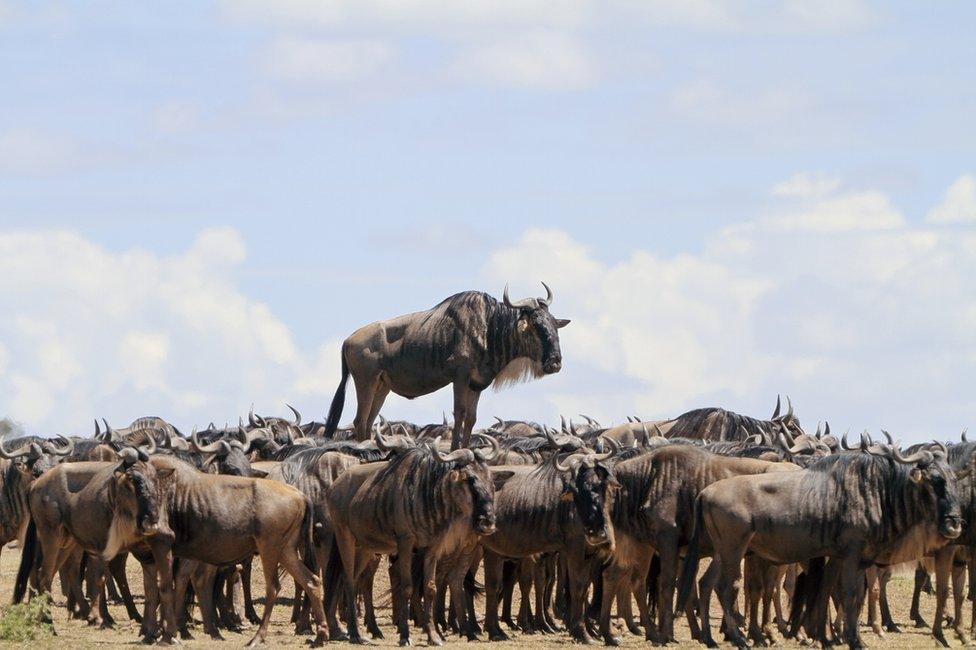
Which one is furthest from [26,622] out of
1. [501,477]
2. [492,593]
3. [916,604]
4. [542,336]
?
[916,604]

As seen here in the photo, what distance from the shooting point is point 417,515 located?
19328mm

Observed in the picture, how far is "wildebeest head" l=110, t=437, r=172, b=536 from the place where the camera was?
1809 centimetres

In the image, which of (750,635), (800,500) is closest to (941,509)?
(800,500)

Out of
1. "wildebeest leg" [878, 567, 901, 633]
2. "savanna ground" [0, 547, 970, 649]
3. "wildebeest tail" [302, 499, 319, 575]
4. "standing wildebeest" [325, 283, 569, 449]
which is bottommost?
"savanna ground" [0, 547, 970, 649]

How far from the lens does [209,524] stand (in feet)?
60.8

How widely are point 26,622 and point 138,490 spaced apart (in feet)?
6.35

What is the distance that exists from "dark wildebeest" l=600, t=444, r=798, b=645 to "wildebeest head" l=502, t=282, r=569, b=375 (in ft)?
12.3

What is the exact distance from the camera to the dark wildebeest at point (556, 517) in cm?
1947


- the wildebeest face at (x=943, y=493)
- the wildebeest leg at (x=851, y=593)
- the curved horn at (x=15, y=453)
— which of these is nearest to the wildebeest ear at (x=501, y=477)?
the wildebeest leg at (x=851, y=593)

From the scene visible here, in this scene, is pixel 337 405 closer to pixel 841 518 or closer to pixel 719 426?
pixel 719 426

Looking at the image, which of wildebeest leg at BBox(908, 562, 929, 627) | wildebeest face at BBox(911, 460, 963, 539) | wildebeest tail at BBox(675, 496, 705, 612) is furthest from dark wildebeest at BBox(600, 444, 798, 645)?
wildebeest leg at BBox(908, 562, 929, 627)

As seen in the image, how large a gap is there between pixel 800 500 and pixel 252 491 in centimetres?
566

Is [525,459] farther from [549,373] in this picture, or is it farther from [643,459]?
[643,459]

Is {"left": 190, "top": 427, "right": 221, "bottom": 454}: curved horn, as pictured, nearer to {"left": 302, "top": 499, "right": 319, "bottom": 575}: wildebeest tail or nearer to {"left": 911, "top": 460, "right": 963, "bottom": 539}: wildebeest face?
{"left": 302, "top": 499, "right": 319, "bottom": 575}: wildebeest tail
